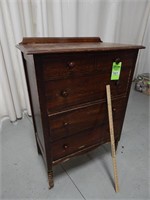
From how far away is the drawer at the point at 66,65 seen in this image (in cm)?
67

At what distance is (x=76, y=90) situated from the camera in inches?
31.9

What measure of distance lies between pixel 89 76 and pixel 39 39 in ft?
1.52

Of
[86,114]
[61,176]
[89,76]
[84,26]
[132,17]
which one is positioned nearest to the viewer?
[89,76]

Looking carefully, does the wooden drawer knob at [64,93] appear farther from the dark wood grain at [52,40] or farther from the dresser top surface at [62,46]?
the dark wood grain at [52,40]

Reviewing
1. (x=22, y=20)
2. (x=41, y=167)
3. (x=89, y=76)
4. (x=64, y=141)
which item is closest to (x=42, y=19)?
(x=22, y=20)

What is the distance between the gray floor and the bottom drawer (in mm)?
277

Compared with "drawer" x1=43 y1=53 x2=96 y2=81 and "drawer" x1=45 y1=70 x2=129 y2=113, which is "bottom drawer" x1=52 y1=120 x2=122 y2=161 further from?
"drawer" x1=43 y1=53 x2=96 y2=81

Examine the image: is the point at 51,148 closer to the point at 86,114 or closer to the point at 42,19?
the point at 86,114

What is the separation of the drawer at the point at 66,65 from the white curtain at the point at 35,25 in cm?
86

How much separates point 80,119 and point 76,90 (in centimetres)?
20

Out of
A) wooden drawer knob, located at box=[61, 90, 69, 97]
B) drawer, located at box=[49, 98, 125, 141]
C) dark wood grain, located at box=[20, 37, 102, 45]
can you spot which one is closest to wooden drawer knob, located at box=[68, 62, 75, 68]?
wooden drawer knob, located at box=[61, 90, 69, 97]

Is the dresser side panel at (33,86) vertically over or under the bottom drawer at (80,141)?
over

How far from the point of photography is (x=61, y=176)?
1.14 m

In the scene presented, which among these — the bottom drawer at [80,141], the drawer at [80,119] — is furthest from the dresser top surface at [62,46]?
the bottom drawer at [80,141]
